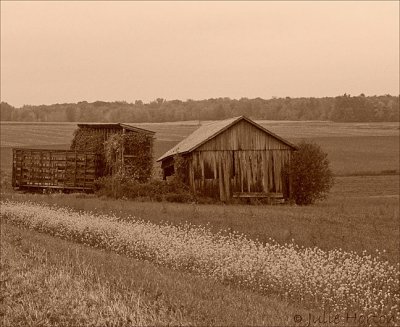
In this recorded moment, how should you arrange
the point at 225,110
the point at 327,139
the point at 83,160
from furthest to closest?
the point at 225,110 → the point at 327,139 → the point at 83,160

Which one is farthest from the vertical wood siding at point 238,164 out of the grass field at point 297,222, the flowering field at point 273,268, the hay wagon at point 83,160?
the flowering field at point 273,268

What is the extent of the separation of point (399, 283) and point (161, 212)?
549 inches

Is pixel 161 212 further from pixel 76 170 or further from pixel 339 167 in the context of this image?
pixel 339 167

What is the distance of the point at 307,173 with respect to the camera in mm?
39125

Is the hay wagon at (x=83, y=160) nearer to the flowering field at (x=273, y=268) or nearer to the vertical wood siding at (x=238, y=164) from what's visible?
the vertical wood siding at (x=238, y=164)

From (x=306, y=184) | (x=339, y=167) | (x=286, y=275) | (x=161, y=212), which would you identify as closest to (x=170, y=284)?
(x=286, y=275)

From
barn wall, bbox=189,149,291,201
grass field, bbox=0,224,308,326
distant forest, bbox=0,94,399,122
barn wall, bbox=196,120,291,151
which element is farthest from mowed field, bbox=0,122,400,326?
distant forest, bbox=0,94,399,122

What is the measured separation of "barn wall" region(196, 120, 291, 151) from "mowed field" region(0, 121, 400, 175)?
29.6m

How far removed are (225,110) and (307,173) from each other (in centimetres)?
9818

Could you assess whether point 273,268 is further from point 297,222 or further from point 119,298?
point 297,222

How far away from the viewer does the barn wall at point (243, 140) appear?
39406 mm

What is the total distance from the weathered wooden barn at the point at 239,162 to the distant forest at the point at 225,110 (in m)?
94.2

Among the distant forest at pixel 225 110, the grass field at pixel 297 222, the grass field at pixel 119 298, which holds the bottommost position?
the grass field at pixel 297 222

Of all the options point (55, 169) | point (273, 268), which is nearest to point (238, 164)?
point (55, 169)
